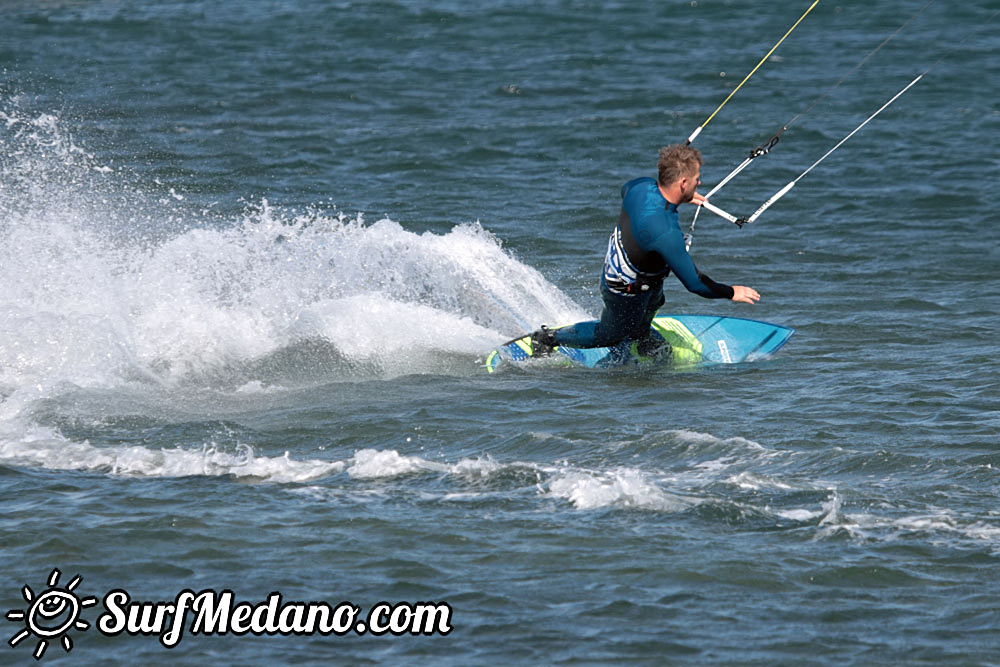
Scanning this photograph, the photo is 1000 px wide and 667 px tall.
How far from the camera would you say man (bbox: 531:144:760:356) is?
8.52 m

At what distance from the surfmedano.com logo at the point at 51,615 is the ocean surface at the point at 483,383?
0.06ft

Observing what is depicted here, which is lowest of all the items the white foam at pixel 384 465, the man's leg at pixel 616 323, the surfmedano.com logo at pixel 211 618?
the surfmedano.com logo at pixel 211 618

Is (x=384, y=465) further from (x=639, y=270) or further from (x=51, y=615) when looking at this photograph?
(x=639, y=270)

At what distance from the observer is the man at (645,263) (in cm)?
852

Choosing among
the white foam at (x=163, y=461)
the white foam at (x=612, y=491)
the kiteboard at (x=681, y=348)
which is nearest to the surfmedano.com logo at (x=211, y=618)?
the white foam at (x=612, y=491)

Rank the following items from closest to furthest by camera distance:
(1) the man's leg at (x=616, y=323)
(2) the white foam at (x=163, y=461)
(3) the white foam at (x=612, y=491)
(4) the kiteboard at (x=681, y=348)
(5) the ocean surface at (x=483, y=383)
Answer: (5) the ocean surface at (x=483, y=383) < (3) the white foam at (x=612, y=491) < (2) the white foam at (x=163, y=461) < (1) the man's leg at (x=616, y=323) < (4) the kiteboard at (x=681, y=348)

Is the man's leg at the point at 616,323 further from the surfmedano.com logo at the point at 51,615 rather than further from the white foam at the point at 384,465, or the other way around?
the surfmedano.com logo at the point at 51,615

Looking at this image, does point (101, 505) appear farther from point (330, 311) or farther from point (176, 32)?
point (176, 32)

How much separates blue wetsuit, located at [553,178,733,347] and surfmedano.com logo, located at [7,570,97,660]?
447cm

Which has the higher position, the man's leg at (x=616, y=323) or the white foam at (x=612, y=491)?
the man's leg at (x=616, y=323)

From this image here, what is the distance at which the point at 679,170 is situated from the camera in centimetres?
845

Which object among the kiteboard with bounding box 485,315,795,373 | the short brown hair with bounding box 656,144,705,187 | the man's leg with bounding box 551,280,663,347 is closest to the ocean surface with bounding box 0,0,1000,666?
the kiteboard with bounding box 485,315,795,373

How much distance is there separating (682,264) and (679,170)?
62 cm

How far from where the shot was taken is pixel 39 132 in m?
18.4
